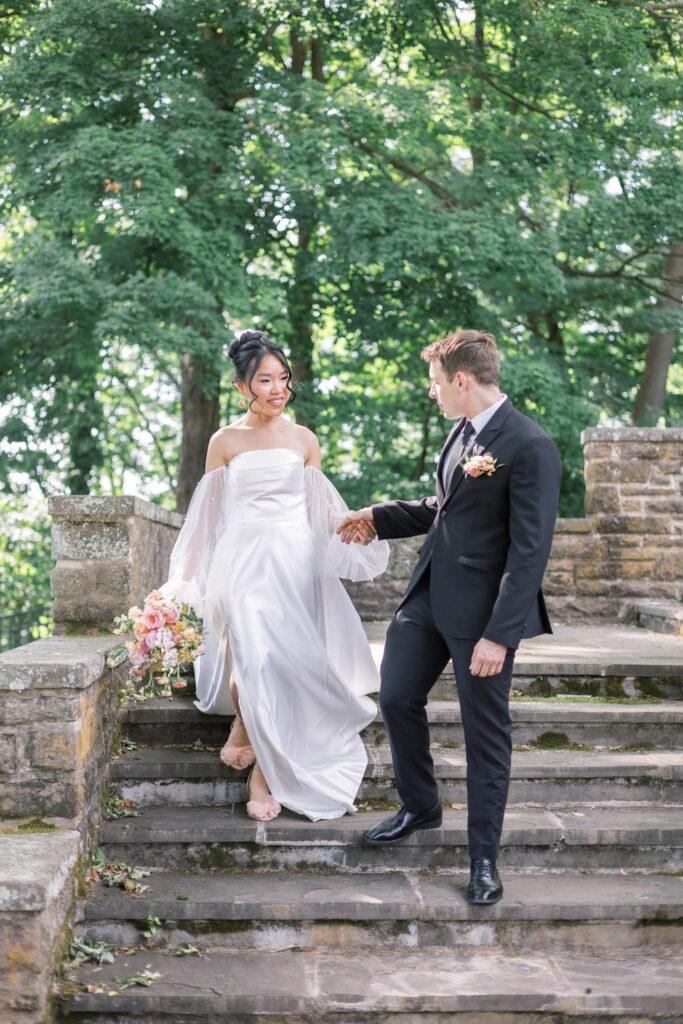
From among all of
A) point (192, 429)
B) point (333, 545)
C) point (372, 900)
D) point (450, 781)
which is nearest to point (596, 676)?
point (450, 781)

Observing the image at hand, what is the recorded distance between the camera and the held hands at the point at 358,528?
15.0ft

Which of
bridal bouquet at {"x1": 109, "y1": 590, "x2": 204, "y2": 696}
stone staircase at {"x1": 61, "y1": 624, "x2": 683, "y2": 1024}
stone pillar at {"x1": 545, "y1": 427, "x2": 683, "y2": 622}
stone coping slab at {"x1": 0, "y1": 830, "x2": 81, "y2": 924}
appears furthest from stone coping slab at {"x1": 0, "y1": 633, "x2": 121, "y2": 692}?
stone pillar at {"x1": 545, "y1": 427, "x2": 683, "y2": 622}

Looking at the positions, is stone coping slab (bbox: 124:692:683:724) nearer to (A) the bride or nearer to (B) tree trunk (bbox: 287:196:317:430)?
(A) the bride

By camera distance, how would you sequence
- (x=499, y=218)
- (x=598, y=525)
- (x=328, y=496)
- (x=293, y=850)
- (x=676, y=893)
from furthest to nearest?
(x=499, y=218), (x=598, y=525), (x=328, y=496), (x=293, y=850), (x=676, y=893)

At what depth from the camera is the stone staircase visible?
3.36m

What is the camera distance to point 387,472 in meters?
12.6

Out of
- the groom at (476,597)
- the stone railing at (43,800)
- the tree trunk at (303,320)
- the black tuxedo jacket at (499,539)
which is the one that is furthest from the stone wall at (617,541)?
the tree trunk at (303,320)

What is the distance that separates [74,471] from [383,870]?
10366 mm

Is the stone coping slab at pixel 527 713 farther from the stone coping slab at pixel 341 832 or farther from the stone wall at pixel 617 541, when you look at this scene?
the stone wall at pixel 617 541

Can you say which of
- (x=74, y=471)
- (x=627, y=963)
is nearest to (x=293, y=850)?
(x=627, y=963)

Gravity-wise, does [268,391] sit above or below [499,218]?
below

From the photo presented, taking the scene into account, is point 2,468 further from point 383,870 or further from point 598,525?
point 383,870

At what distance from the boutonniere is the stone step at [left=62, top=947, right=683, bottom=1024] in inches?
66.3

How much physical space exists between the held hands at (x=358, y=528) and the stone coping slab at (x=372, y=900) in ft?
4.62
